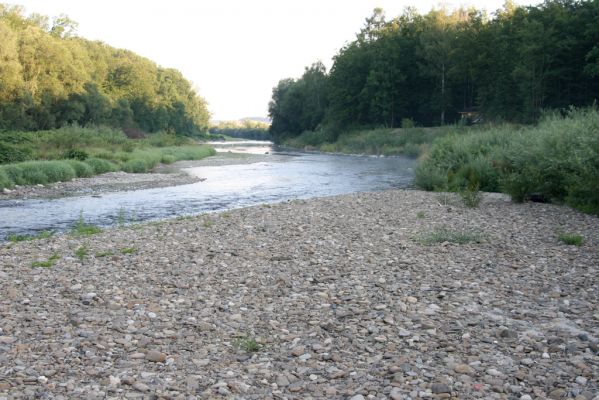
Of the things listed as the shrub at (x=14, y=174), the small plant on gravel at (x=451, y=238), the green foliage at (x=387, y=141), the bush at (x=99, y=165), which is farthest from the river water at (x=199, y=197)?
the green foliage at (x=387, y=141)

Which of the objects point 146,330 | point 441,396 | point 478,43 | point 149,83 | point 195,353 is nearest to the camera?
point 441,396

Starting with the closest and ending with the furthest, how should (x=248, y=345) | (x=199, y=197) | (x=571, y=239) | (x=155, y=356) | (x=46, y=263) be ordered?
(x=155, y=356) < (x=248, y=345) < (x=46, y=263) < (x=571, y=239) < (x=199, y=197)

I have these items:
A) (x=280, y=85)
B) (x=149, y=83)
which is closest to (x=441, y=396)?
(x=149, y=83)

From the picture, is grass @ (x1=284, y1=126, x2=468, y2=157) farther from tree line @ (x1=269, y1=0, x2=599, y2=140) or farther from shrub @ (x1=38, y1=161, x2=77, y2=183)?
shrub @ (x1=38, y1=161, x2=77, y2=183)

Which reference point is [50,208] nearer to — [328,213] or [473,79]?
[328,213]

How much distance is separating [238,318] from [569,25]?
57.4 m

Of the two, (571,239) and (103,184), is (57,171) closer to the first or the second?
(103,184)

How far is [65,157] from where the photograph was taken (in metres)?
38.8

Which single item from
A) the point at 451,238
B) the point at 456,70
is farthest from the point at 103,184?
the point at 456,70

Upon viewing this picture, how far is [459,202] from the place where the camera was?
20734mm

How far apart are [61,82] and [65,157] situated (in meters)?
29.6

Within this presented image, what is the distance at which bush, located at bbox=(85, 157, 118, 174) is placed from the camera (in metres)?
37.3

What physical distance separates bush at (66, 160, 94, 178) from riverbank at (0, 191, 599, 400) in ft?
74.3

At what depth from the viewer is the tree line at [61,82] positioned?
56.0 m
